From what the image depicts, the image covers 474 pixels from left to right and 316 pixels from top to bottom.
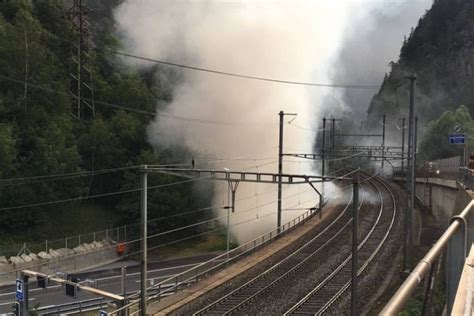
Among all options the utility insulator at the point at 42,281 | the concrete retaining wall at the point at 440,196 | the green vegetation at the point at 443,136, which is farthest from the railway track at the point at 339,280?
the green vegetation at the point at 443,136

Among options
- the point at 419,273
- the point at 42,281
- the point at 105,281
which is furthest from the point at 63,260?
the point at 419,273

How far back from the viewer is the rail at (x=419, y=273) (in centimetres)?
162

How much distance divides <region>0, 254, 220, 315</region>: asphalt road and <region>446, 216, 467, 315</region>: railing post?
20.6 m

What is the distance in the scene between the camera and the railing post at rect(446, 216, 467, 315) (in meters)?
2.64

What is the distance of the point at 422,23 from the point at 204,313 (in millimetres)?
128076

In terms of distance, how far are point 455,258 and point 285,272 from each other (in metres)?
19.4

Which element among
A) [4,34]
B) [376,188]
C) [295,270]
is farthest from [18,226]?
[376,188]

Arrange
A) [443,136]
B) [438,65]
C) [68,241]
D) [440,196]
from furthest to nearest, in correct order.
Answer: [438,65] < [443,136] < [68,241] < [440,196]

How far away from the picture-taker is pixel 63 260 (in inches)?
1236

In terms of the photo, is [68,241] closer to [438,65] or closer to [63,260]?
[63,260]

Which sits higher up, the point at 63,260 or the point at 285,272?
the point at 285,272

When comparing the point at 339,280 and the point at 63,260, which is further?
the point at 63,260

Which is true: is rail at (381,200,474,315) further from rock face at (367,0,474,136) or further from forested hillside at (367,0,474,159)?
forested hillside at (367,0,474,159)

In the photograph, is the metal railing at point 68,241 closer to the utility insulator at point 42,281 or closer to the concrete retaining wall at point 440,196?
the utility insulator at point 42,281
